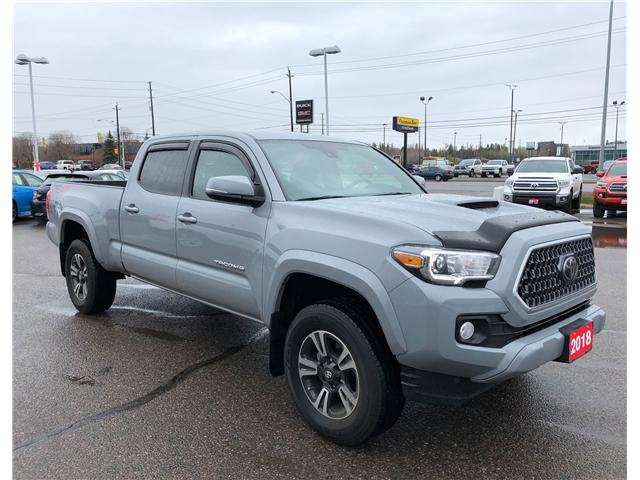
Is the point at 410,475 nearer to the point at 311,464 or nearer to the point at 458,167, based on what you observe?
the point at 311,464

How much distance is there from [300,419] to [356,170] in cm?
204

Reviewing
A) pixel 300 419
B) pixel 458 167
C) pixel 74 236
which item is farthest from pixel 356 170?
pixel 458 167

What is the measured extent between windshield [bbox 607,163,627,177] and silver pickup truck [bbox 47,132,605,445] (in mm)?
13393

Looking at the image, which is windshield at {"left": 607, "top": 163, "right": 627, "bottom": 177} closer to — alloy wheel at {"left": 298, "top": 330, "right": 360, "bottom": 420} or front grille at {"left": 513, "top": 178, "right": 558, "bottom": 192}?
front grille at {"left": 513, "top": 178, "right": 558, "bottom": 192}

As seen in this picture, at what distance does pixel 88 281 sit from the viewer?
5852 mm

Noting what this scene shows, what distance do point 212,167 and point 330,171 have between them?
3.26 ft

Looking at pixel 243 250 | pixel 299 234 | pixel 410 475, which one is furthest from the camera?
pixel 243 250

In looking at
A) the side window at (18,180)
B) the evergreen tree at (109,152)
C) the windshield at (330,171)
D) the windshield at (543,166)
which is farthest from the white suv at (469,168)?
the evergreen tree at (109,152)

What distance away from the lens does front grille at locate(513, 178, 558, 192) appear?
626 inches

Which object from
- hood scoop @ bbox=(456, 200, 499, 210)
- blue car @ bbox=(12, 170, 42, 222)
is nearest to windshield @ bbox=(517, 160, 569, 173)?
hood scoop @ bbox=(456, 200, 499, 210)

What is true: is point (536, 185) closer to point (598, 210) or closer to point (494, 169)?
point (598, 210)

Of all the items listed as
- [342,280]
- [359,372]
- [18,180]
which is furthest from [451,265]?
[18,180]

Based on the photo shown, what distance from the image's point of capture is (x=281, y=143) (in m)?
4.23

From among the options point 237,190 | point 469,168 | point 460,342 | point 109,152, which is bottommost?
point 460,342
